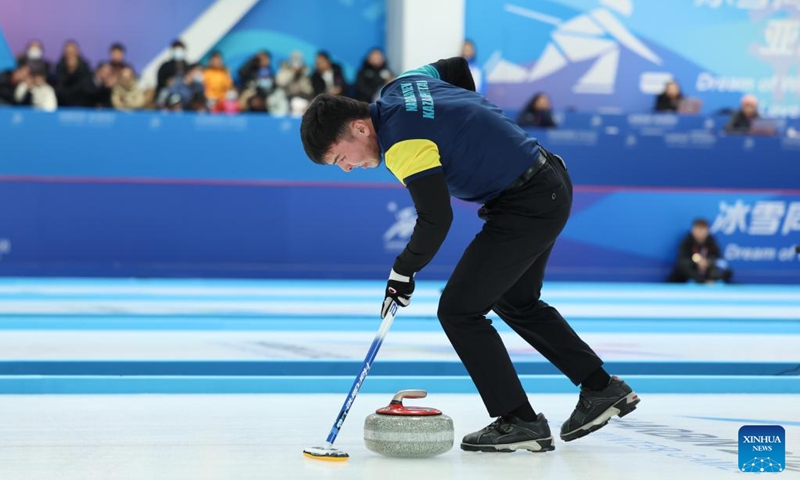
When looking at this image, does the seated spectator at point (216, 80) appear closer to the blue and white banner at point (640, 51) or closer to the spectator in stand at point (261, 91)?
the spectator in stand at point (261, 91)

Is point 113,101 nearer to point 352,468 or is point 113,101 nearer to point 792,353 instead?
point 792,353

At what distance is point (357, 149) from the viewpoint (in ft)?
12.7

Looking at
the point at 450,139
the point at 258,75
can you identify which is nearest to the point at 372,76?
the point at 258,75

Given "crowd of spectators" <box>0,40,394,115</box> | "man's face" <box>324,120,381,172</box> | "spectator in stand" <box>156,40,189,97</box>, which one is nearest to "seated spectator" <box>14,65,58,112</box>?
"crowd of spectators" <box>0,40,394,115</box>

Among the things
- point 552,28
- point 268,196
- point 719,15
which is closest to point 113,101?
point 268,196

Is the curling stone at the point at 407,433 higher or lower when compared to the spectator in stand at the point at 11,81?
higher

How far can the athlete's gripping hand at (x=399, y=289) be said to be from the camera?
3824 mm

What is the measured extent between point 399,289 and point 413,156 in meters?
0.47

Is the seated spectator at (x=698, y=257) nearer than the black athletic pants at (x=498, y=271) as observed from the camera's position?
No

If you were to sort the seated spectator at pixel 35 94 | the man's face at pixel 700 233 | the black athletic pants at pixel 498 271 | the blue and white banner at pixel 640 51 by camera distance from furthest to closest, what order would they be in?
1. the blue and white banner at pixel 640 51
2. the seated spectator at pixel 35 94
3. the man's face at pixel 700 233
4. the black athletic pants at pixel 498 271

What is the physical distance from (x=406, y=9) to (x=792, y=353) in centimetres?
1269

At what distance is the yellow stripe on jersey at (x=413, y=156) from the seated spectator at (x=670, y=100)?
48.8ft

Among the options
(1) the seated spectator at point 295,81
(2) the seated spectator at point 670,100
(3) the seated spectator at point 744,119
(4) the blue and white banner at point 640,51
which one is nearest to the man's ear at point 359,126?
(1) the seated spectator at point 295,81

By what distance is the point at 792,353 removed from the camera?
7051mm
